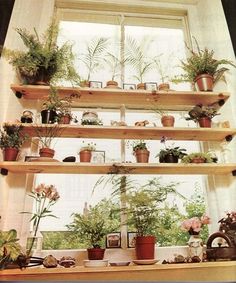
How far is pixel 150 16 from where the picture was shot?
2947mm

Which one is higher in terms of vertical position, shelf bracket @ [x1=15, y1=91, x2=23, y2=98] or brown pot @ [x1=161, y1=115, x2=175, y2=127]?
shelf bracket @ [x1=15, y1=91, x2=23, y2=98]

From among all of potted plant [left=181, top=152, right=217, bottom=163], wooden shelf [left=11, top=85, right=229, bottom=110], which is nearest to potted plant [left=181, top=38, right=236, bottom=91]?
wooden shelf [left=11, top=85, right=229, bottom=110]

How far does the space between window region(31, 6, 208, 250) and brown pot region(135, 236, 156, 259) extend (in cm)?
44

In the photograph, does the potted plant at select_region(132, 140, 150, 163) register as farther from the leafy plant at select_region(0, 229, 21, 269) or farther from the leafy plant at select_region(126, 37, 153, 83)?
the leafy plant at select_region(0, 229, 21, 269)

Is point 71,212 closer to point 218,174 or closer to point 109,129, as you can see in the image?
point 109,129

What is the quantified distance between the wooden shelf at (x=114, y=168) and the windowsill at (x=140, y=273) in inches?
24.0

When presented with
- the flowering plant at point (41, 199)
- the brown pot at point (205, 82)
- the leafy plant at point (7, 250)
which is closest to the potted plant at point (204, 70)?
the brown pot at point (205, 82)

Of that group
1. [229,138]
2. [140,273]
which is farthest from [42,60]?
[140,273]

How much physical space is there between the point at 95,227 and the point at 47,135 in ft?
2.43

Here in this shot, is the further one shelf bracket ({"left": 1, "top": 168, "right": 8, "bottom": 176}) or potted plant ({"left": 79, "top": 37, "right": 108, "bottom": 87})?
potted plant ({"left": 79, "top": 37, "right": 108, "bottom": 87})

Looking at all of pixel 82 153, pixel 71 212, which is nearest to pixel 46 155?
pixel 82 153

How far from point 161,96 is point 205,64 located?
17.0 inches

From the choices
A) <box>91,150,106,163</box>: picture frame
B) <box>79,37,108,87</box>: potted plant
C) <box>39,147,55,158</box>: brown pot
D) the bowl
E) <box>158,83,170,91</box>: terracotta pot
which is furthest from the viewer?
<box>79,37,108,87</box>: potted plant

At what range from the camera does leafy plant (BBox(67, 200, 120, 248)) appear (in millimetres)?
1848
